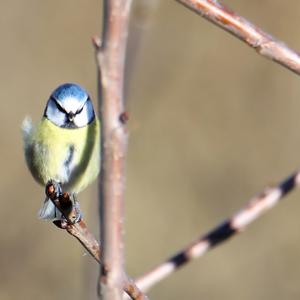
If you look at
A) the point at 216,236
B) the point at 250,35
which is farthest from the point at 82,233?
the point at 250,35

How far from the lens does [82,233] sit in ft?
3.97

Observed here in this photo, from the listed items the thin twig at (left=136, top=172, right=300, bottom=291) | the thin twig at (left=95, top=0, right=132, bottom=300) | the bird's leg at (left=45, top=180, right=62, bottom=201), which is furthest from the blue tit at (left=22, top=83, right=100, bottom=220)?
the thin twig at (left=95, top=0, right=132, bottom=300)

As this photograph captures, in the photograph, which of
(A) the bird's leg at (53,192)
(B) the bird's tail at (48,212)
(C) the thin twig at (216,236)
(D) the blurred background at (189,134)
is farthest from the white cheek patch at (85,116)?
(D) the blurred background at (189,134)

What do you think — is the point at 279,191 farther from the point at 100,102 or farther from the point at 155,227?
the point at 155,227

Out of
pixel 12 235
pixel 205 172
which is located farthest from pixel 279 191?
pixel 205 172

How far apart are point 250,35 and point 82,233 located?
14.9 inches

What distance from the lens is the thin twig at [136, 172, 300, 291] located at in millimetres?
1197

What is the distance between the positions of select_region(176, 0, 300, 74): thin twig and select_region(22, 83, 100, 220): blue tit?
548 millimetres

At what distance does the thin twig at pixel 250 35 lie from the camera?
1.15 meters

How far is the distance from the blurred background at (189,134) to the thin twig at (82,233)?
2833 millimetres

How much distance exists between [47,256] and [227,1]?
5.43 ft

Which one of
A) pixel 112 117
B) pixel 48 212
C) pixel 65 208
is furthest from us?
pixel 48 212

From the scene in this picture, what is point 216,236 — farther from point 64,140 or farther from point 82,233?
point 64,140

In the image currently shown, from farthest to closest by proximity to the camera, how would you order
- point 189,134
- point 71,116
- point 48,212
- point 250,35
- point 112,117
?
point 189,134 → point 71,116 → point 48,212 → point 250,35 → point 112,117
